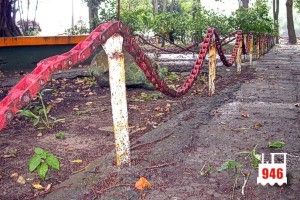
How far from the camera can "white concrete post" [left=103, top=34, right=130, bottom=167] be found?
10.2ft

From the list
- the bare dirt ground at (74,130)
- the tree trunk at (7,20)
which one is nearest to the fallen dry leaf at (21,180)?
the bare dirt ground at (74,130)

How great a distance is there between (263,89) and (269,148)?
13.2 feet

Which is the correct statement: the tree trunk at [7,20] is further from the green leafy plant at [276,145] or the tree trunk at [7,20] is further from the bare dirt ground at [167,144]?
the green leafy plant at [276,145]

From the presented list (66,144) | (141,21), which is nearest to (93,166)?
(66,144)

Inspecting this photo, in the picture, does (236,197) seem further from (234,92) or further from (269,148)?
(234,92)

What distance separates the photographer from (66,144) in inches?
188

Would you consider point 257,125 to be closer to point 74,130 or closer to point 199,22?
point 74,130

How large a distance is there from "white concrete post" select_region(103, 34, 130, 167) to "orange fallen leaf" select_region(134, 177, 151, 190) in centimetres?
40

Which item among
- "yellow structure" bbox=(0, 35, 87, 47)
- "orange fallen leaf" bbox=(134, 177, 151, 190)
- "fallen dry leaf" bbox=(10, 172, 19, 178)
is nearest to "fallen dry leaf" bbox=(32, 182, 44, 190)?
"fallen dry leaf" bbox=(10, 172, 19, 178)

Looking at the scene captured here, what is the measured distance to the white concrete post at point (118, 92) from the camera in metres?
3.10

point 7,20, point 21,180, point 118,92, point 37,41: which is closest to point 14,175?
point 21,180

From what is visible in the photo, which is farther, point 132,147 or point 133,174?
point 132,147

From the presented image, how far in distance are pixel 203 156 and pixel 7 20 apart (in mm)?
12973

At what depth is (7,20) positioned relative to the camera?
14.7 metres
